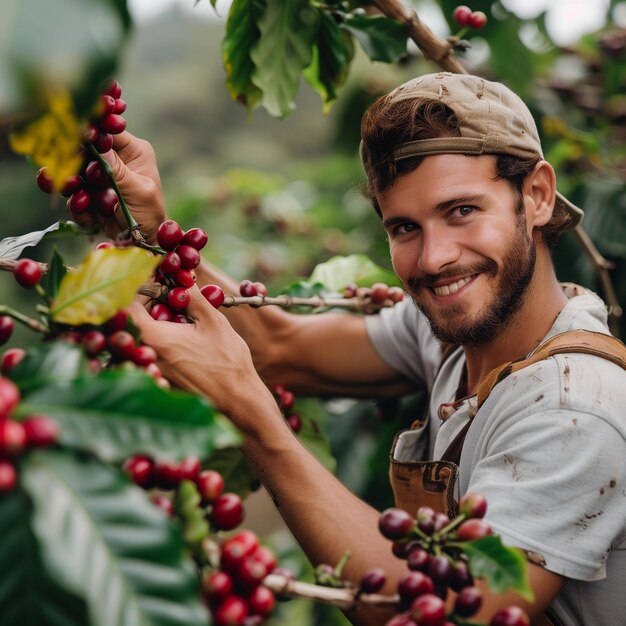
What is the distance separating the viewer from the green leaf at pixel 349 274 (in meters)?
1.94

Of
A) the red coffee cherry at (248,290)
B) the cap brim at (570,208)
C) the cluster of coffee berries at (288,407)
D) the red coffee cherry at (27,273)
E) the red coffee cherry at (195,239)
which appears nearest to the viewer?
the red coffee cherry at (27,273)

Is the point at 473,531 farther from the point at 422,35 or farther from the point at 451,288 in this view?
the point at 422,35

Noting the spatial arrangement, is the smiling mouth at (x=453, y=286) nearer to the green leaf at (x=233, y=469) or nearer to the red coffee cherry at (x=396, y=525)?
the green leaf at (x=233, y=469)

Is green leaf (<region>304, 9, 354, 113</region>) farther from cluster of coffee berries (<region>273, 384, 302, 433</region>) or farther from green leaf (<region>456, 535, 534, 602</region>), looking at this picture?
green leaf (<region>456, 535, 534, 602</region>)

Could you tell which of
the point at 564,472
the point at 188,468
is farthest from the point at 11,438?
the point at 564,472

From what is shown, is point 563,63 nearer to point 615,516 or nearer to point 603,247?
point 603,247

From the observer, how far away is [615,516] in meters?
1.15

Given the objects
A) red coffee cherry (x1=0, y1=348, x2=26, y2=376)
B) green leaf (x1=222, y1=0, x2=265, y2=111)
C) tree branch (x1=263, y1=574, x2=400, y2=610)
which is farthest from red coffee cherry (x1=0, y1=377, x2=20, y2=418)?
green leaf (x1=222, y1=0, x2=265, y2=111)

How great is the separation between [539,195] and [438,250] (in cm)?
36

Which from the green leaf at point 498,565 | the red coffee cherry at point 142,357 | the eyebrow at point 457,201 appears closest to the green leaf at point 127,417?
the red coffee cherry at point 142,357

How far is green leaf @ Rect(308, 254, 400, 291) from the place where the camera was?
1942 millimetres

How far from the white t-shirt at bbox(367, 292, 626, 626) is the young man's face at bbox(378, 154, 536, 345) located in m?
0.23

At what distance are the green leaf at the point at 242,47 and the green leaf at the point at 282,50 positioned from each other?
0.09 ft

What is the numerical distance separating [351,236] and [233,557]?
3182 mm
